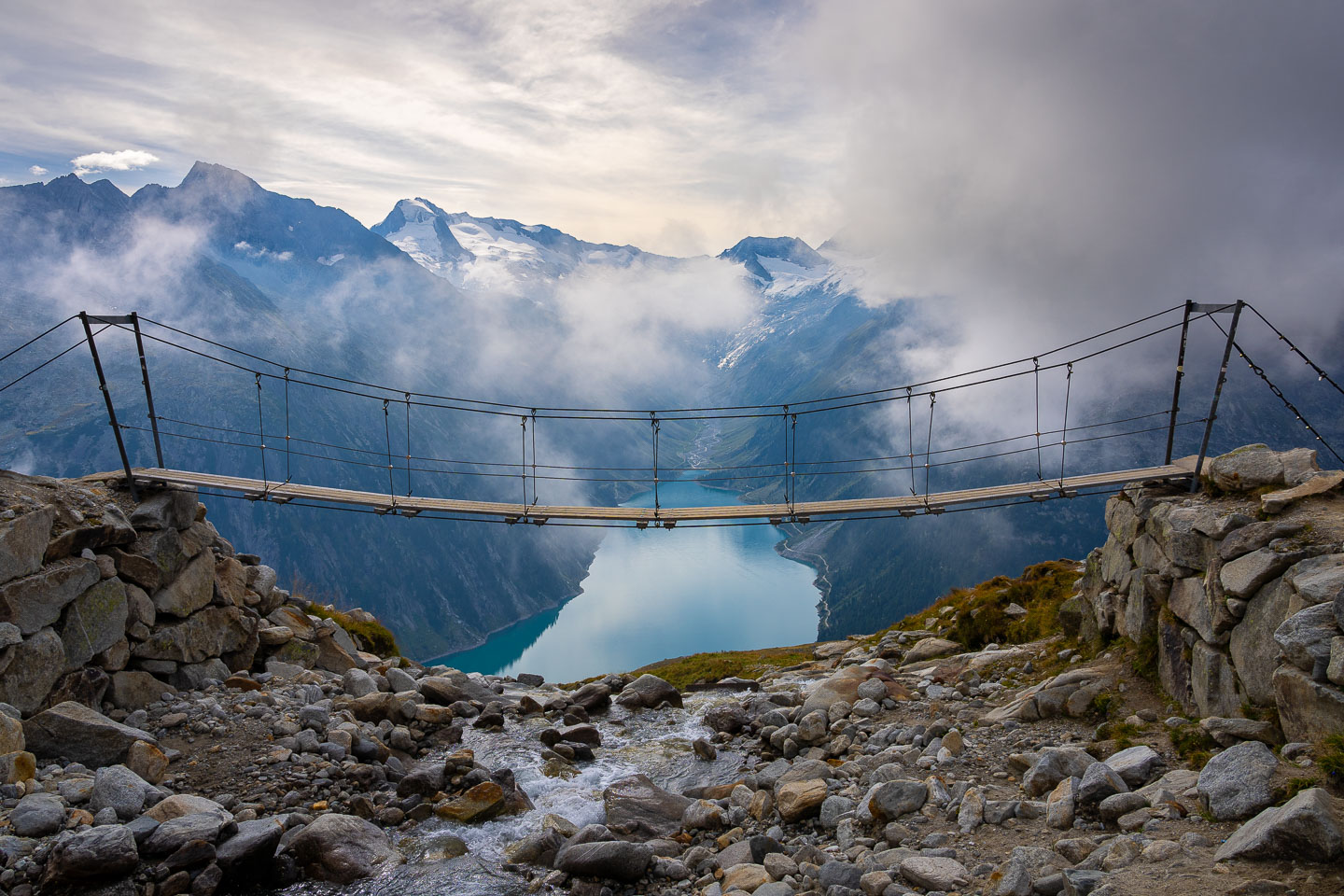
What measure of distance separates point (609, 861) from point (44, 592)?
9694mm

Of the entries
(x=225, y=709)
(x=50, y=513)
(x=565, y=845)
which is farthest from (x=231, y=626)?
(x=565, y=845)

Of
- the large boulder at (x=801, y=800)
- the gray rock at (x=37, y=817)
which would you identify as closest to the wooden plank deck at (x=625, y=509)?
the large boulder at (x=801, y=800)

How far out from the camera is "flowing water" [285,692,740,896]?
34.0 feet

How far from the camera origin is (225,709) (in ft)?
44.7

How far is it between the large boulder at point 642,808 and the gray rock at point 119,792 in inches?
249

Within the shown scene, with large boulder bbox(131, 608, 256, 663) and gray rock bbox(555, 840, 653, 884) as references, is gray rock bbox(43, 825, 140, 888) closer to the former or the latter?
gray rock bbox(555, 840, 653, 884)

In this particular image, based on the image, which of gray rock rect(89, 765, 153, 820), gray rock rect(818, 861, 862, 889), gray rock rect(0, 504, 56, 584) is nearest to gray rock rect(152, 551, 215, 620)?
gray rock rect(0, 504, 56, 584)

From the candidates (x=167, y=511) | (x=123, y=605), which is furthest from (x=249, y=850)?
(x=167, y=511)

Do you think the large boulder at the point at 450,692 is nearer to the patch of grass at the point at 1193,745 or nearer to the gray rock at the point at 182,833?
the gray rock at the point at 182,833

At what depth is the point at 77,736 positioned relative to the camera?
11.2 meters

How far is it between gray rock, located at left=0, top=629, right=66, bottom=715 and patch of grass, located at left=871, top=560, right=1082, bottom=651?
18465 millimetres

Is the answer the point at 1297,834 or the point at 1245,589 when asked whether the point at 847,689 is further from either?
the point at 1297,834

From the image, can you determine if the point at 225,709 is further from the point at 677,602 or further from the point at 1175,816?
the point at 677,602

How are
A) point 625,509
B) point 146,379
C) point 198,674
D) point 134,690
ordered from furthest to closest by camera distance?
point 625,509
point 146,379
point 198,674
point 134,690
